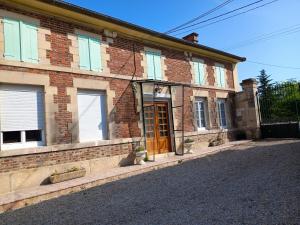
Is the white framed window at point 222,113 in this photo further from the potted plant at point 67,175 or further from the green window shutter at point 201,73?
the potted plant at point 67,175

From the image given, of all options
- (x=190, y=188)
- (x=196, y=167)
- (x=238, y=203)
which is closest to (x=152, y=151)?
(x=196, y=167)

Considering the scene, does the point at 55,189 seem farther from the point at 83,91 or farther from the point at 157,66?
the point at 157,66

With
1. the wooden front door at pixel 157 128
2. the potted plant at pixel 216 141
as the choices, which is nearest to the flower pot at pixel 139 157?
the wooden front door at pixel 157 128

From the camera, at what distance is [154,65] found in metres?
12.2

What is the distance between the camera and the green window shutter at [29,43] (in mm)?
8195

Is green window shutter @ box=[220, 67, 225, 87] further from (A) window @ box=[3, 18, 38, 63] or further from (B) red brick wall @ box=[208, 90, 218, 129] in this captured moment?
(A) window @ box=[3, 18, 38, 63]

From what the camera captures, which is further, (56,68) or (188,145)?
(188,145)

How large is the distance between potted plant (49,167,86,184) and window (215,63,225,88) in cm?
964

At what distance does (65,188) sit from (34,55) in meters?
3.84

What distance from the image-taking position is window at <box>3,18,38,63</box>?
7.92 m

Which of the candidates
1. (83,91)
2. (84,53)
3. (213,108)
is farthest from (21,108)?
(213,108)

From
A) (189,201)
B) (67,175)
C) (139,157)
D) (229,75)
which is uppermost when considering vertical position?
(229,75)

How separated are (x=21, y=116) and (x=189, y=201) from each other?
512 centimetres

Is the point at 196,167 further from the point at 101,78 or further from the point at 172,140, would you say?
the point at 101,78
